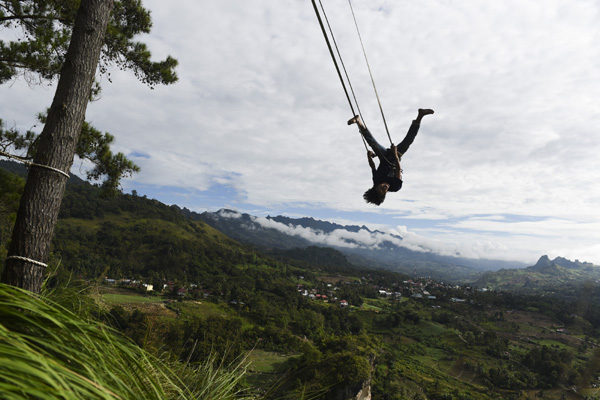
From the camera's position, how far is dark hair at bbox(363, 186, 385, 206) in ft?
16.4

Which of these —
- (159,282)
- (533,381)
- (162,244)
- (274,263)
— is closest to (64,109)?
(533,381)

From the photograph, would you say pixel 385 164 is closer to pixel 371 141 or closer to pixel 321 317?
pixel 371 141

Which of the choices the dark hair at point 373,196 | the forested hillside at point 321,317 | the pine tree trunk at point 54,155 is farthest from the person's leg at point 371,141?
the forested hillside at point 321,317

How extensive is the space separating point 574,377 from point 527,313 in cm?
4776

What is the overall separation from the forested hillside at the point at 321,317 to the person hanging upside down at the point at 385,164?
11.3ft

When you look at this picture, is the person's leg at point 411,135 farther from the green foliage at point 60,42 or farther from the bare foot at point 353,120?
the green foliage at point 60,42

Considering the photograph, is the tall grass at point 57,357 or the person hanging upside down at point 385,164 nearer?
the tall grass at point 57,357

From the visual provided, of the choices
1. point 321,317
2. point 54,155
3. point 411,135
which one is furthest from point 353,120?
point 321,317

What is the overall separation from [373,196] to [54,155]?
438 centimetres

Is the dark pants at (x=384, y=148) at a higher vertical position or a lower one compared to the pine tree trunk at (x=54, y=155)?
higher

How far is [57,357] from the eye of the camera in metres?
1.02

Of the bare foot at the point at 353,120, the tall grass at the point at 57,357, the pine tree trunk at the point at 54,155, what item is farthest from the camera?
the bare foot at the point at 353,120

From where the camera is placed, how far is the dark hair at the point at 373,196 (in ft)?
16.4

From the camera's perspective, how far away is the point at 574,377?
51.1 m
